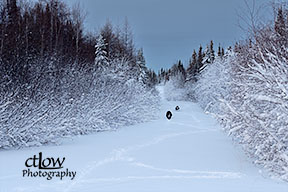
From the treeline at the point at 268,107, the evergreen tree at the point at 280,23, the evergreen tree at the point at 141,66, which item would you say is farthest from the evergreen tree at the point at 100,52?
the evergreen tree at the point at 280,23

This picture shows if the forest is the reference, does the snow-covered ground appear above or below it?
below

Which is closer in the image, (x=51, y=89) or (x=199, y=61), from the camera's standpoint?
(x=51, y=89)

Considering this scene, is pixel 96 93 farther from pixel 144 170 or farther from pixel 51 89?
pixel 144 170

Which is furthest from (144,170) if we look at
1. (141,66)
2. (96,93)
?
(141,66)

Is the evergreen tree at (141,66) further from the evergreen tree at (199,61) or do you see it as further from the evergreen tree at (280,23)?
the evergreen tree at (280,23)

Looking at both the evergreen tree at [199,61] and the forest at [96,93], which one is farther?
the evergreen tree at [199,61]

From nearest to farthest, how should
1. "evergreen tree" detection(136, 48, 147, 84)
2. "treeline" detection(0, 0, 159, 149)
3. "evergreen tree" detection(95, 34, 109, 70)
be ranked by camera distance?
"treeline" detection(0, 0, 159, 149)
"evergreen tree" detection(95, 34, 109, 70)
"evergreen tree" detection(136, 48, 147, 84)

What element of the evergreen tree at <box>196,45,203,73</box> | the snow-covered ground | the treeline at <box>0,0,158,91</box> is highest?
the evergreen tree at <box>196,45,203,73</box>

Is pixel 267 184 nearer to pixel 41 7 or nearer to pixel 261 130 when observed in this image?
pixel 261 130

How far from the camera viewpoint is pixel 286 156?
3648mm

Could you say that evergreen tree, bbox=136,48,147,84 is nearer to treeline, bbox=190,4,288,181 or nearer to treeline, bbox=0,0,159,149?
treeline, bbox=0,0,159,149

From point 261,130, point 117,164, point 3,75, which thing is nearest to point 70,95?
point 3,75

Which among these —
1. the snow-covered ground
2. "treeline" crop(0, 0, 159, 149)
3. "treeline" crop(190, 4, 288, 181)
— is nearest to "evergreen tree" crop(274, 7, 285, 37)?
"treeline" crop(190, 4, 288, 181)

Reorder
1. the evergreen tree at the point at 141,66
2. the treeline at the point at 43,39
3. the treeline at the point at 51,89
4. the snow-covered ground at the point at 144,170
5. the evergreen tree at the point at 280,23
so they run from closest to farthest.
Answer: the snow-covered ground at the point at 144,170 < the evergreen tree at the point at 280,23 < the treeline at the point at 51,89 < the treeline at the point at 43,39 < the evergreen tree at the point at 141,66
